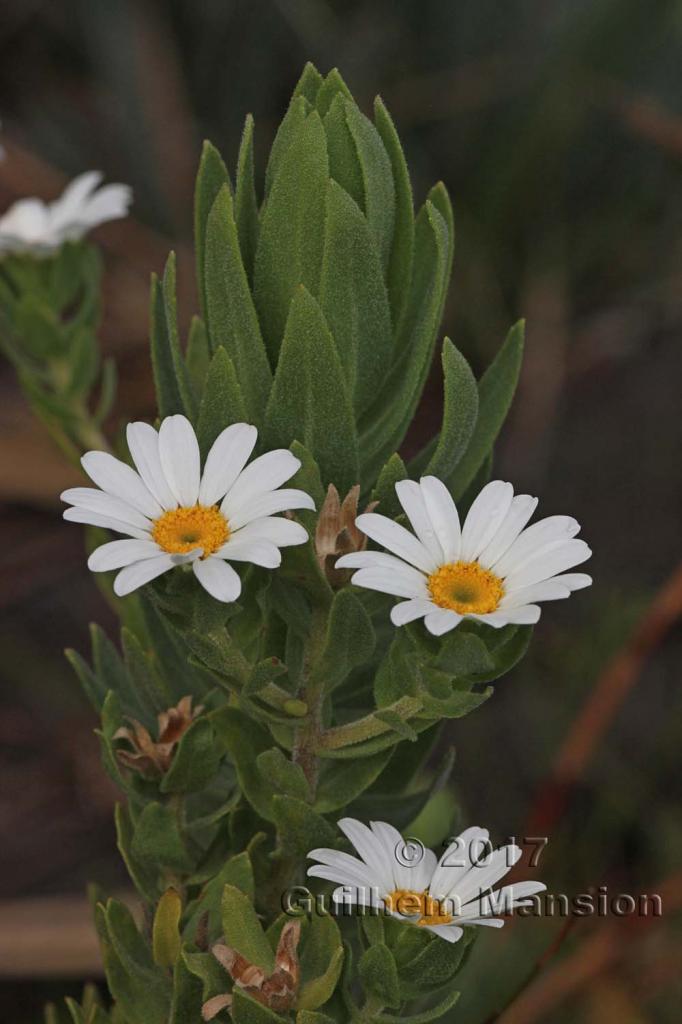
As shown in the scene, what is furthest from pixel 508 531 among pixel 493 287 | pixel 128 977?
pixel 493 287

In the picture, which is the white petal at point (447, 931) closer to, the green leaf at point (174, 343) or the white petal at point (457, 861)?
the white petal at point (457, 861)

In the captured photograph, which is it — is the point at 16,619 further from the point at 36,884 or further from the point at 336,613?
the point at 336,613

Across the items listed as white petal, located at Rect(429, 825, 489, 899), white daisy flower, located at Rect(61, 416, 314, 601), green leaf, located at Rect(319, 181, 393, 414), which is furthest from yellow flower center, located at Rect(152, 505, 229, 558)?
white petal, located at Rect(429, 825, 489, 899)

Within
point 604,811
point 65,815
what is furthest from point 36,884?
point 604,811

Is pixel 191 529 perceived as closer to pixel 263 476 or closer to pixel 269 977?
pixel 263 476

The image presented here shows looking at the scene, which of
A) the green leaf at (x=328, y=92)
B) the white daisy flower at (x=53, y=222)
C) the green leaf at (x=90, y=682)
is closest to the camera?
the green leaf at (x=328, y=92)

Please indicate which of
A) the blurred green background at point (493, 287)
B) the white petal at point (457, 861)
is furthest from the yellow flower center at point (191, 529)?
the blurred green background at point (493, 287)
